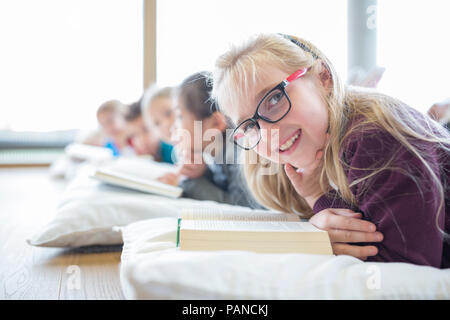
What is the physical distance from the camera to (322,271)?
1.80 feet

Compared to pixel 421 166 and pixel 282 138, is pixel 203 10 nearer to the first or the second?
pixel 282 138

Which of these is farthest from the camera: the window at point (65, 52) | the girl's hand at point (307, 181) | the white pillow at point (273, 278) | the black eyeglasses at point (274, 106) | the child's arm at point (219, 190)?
the window at point (65, 52)

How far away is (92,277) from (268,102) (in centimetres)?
50

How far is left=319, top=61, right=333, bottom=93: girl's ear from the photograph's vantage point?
0.84m

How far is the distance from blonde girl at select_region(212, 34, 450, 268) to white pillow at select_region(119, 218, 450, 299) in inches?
3.9

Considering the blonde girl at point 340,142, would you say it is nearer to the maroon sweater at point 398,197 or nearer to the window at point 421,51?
the maroon sweater at point 398,197

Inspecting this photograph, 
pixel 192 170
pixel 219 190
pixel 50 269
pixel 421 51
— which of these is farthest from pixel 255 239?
pixel 421 51

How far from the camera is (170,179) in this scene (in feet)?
5.08

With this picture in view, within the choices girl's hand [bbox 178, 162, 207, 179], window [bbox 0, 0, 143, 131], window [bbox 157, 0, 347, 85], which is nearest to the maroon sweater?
girl's hand [bbox 178, 162, 207, 179]

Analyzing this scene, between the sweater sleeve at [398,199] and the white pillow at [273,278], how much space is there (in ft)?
0.20

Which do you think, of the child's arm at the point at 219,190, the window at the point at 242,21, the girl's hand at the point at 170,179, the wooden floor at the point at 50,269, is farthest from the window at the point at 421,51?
the wooden floor at the point at 50,269

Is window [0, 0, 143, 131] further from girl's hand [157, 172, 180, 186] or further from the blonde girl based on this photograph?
the blonde girl

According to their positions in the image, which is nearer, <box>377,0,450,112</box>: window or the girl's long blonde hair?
the girl's long blonde hair

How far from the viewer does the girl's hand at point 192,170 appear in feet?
5.05
